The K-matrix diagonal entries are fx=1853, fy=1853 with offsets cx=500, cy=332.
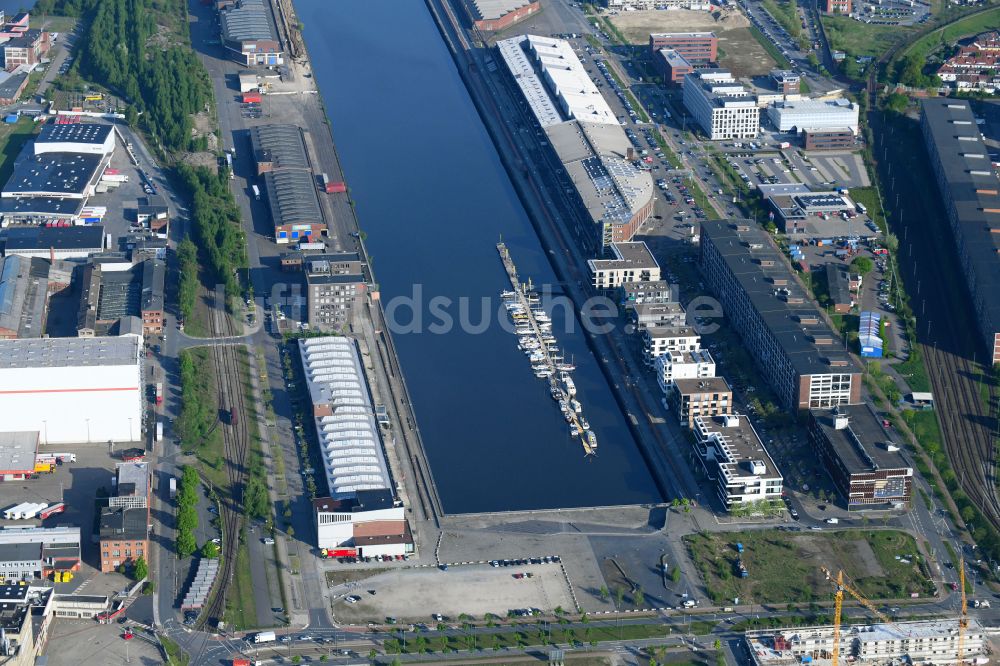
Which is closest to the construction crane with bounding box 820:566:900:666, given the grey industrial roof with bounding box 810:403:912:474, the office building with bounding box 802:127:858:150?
the grey industrial roof with bounding box 810:403:912:474

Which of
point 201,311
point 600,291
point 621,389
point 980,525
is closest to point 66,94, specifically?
point 201,311

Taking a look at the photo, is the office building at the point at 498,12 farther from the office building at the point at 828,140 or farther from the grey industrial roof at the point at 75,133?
the grey industrial roof at the point at 75,133

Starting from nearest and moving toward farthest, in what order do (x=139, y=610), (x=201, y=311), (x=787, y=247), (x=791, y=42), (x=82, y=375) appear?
(x=139, y=610), (x=82, y=375), (x=201, y=311), (x=787, y=247), (x=791, y=42)

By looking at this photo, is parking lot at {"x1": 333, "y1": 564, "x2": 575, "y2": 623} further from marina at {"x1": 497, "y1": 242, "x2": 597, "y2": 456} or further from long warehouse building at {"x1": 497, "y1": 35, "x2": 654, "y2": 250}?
long warehouse building at {"x1": 497, "y1": 35, "x2": 654, "y2": 250}

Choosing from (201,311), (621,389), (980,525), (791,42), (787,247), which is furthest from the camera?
(791,42)

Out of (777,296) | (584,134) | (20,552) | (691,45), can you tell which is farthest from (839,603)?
(691,45)

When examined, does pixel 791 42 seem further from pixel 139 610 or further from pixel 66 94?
pixel 139 610

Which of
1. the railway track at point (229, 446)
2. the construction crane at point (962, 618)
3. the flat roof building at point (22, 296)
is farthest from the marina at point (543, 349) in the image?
the flat roof building at point (22, 296)
